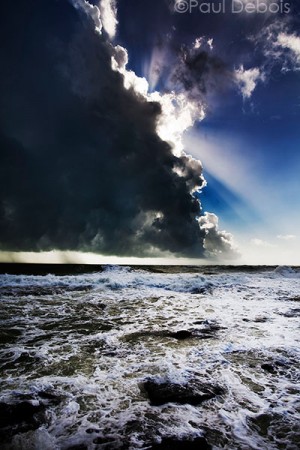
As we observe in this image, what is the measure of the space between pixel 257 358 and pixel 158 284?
56.4 feet

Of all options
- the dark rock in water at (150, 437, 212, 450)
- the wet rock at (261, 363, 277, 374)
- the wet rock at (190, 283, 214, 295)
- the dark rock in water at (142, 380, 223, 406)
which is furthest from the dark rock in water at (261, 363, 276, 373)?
the wet rock at (190, 283, 214, 295)

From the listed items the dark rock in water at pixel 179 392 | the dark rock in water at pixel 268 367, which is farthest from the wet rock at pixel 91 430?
the dark rock in water at pixel 268 367

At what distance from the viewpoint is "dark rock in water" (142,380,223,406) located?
4264 millimetres

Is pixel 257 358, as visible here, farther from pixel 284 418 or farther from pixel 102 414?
pixel 102 414

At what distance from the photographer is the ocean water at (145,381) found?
3414mm

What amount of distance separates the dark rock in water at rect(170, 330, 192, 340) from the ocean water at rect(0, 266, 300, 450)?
0.06 m

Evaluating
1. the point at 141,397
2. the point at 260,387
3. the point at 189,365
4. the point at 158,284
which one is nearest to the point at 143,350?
the point at 189,365

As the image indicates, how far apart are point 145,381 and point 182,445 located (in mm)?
1851

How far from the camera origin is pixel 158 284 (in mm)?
23188

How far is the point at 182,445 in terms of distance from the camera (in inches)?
124

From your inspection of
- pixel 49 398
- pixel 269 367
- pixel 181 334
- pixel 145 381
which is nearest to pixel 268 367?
pixel 269 367

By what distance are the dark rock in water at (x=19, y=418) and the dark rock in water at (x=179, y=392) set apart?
1.68 metres

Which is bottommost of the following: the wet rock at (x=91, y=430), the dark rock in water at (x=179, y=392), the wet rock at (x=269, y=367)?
the wet rock at (x=91, y=430)

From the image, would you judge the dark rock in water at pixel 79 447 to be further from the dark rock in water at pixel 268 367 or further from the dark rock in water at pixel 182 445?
the dark rock in water at pixel 268 367
